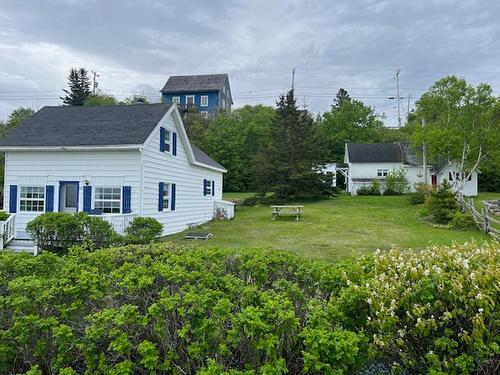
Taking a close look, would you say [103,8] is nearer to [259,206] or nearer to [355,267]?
[355,267]

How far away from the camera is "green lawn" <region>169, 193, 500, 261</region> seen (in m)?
Result: 12.3

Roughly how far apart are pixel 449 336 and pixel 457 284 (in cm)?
42

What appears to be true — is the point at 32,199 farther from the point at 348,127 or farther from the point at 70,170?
the point at 348,127

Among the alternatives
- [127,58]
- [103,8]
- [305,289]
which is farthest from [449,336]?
[127,58]

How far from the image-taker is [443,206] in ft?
60.0

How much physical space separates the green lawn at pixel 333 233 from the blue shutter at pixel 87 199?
3.44m

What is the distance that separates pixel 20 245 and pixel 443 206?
18628 millimetres

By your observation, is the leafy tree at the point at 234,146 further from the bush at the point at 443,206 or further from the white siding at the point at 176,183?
the bush at the point at 443,206

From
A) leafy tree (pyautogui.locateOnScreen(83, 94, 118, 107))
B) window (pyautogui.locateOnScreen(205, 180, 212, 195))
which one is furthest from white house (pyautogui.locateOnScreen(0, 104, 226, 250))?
leafy tree (pyautogui.locateOnScreen(83, 94, 118, 107))

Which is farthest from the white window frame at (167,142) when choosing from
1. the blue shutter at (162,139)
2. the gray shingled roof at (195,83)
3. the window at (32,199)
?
the gray shingled roof at (195,83)

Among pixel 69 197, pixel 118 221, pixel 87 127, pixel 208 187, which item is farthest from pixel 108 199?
pixel 208 187

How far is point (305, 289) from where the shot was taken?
3725 mm

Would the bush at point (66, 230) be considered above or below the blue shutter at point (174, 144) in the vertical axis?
below

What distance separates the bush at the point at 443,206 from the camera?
58.6 feet
